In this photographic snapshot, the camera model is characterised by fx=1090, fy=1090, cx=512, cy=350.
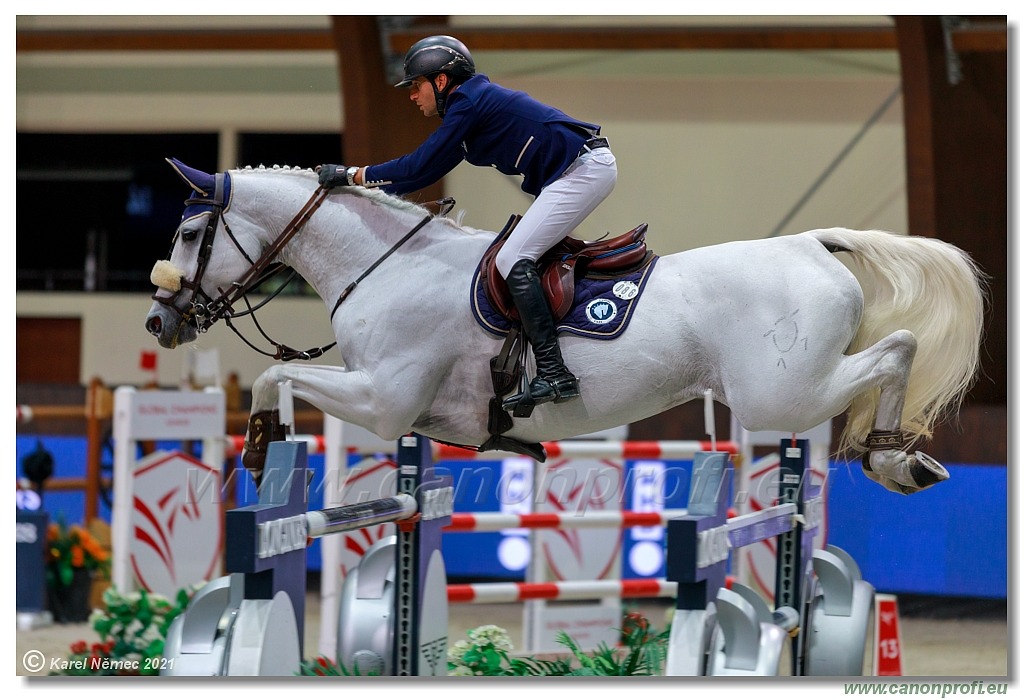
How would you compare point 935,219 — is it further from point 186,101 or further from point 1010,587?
point 186,101

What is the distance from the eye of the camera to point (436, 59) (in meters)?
2.80

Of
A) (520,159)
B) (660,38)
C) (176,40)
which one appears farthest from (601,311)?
(176,40)

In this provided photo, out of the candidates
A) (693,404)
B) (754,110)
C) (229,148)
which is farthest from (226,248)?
(229,148)

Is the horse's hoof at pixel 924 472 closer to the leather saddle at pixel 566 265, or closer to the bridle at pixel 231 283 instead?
the leather saddle at pixel 566 265

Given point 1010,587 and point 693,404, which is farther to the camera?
point 693,404

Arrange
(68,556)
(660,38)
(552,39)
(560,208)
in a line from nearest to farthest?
(560,208), (68,556), (552,39), (660,38)

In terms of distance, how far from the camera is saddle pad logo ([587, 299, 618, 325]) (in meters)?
2.81

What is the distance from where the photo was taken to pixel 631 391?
9.21 feet

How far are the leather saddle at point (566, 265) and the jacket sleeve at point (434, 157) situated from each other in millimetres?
254

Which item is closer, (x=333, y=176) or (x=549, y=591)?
(x=333, y=176)

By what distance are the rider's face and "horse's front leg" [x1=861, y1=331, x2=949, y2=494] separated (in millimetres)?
1332

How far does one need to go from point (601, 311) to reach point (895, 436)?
0.81 meters

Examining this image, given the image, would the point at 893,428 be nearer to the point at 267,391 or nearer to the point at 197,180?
the point at 267,391

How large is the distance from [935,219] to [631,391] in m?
4.02
